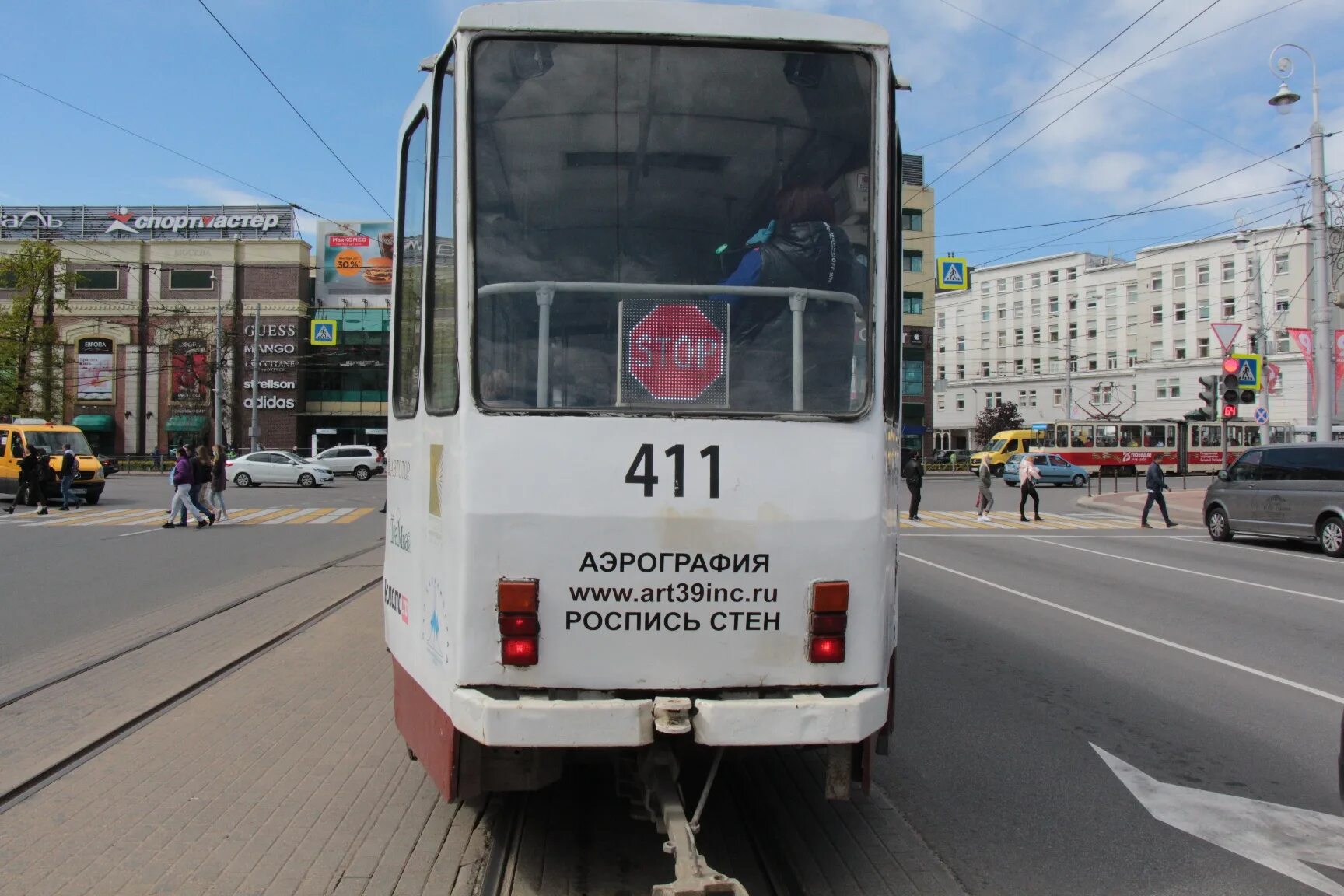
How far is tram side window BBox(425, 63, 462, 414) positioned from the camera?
3.66 meters

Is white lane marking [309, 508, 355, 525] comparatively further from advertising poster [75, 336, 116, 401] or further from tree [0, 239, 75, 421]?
advertising poster [75, 336, 116, 401]

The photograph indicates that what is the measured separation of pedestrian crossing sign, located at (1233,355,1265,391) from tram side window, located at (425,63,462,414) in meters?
25.0

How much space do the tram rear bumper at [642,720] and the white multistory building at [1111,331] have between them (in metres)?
64.3

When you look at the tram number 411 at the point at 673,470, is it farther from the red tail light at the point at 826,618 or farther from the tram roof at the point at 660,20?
the tram roof at the point at 660,20

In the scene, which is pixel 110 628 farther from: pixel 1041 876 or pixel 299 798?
pixel 1041 876

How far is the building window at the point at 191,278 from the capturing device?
6294 centimetres

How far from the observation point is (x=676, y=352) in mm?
3600

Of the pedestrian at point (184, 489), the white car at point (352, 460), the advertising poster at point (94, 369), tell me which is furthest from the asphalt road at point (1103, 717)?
the advertising poster at point (94, 369)

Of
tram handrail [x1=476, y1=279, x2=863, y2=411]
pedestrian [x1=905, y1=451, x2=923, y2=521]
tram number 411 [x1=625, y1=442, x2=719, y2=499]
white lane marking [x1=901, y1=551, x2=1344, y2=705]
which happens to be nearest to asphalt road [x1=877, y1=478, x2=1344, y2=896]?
white lane marking [x1=901, y1=551, x2=1344, y2=705]

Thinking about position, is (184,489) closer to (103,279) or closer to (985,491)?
(985,491)

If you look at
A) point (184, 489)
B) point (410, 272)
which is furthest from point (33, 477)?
point (410, 272)

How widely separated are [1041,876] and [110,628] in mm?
8211

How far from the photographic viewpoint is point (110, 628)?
910 centimetres

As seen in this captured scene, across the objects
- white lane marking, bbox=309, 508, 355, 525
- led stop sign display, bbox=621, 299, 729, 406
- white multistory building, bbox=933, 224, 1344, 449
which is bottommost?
white lane marking, bbox=309, 508, 355, 525
